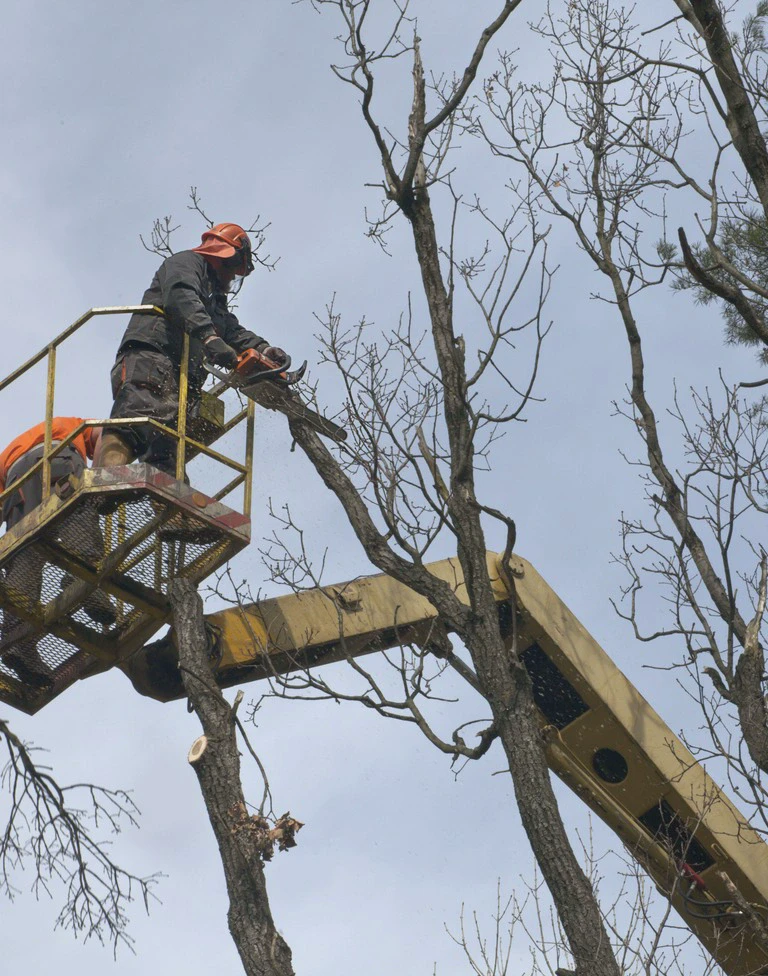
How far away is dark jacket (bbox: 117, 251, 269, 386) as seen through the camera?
8086 mm

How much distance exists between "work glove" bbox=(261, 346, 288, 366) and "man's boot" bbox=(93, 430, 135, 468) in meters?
0.96

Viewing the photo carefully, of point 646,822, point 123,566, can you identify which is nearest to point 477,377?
point 123,566

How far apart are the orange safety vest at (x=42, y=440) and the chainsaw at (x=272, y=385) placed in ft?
2.58

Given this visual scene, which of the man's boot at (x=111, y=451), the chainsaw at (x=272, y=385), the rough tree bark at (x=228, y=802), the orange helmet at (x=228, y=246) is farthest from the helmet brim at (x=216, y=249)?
the rough tree bark at (x=228, y=802)

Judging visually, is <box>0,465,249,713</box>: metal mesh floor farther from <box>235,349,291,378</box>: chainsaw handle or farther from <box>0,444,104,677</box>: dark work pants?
<box>235,349,291,378</box>: chainsaw handle

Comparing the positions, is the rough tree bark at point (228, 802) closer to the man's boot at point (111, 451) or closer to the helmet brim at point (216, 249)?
the man's boot at point (111, 451)

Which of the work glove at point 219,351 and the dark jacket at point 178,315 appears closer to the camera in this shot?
the work glove at point 219,351

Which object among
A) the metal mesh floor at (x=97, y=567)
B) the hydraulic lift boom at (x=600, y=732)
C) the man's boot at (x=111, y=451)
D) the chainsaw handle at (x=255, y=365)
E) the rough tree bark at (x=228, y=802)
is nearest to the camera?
the rough tree bark at (x=228, y=802)

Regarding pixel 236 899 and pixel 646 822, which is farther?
pixel 646 822

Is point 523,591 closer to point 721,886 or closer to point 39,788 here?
point 721,886

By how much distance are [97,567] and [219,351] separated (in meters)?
1.28

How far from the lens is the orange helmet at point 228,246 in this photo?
8.64m

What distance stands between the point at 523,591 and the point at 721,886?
2087mm

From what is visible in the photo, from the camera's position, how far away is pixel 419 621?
28.0ft
